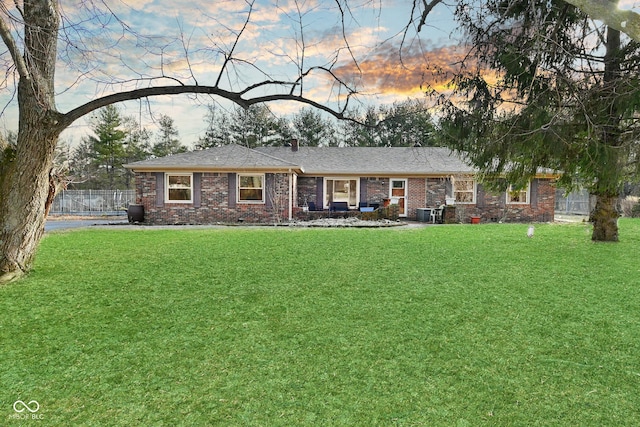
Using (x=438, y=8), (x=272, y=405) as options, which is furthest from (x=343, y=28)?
(x=272, y=405)

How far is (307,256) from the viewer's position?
22.7 ft

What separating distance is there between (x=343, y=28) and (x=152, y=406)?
4443 mm

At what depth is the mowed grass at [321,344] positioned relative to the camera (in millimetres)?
2213

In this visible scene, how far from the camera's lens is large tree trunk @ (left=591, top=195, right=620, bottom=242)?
8.58 m

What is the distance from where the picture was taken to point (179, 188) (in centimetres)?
1627

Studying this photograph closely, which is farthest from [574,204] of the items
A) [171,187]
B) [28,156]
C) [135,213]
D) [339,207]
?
[28,156]

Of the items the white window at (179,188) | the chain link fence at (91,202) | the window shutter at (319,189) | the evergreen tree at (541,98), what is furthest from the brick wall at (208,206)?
the evergreen tree at (541,98)

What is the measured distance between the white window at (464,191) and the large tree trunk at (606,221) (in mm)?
9022

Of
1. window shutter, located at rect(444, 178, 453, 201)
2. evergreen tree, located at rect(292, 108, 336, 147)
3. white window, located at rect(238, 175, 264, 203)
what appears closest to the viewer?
white window, located at rect(238, 175, 264, 203)

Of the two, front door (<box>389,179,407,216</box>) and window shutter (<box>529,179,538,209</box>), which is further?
front door (<box>389,179,407,216</box>)

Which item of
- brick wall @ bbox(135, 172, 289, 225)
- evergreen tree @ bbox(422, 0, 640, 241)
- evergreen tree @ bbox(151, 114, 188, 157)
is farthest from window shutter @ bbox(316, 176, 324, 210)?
evergreen tree @ bbox(151, 114, 188, 157)

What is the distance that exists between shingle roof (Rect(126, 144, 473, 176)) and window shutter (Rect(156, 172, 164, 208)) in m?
0.41

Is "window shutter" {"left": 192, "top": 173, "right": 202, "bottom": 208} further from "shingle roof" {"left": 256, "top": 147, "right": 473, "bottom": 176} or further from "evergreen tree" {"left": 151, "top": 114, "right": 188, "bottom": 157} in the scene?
"evergreen tree" {"left": 151, "top": 114, "right": 188, "bottom": 157}

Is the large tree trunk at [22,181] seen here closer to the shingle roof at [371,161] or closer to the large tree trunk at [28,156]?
the large tree trunk at [28,156]
